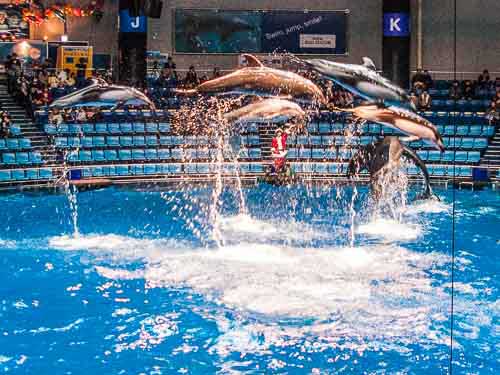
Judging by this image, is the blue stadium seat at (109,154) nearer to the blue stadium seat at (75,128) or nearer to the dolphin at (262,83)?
the blue stadium seat at (75,128)

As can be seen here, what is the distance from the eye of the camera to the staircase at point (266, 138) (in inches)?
816

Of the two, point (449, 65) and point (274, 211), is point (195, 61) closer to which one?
point (449, 65)

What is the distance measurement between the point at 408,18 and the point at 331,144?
6.49 m

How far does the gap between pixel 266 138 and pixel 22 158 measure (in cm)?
709

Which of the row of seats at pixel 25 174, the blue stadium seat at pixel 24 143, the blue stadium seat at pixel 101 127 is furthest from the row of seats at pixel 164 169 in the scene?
the blue stadium seat at pixel 101 127

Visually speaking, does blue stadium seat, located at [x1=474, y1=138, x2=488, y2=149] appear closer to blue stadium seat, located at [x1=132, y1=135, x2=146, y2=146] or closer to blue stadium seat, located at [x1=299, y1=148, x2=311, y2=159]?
blue stadium seat, located at [x1=299, y1=148, x2=311, y2=159]

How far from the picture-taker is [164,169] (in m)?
19.0

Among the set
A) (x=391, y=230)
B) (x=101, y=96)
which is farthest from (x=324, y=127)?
(x=101, y=96)

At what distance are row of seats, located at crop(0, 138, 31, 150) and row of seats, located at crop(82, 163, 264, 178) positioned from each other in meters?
1.84

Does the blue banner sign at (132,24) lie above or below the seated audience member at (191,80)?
above

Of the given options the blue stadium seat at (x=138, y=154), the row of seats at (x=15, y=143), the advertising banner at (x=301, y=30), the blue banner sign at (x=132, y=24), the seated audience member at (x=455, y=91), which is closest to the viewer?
the seated audience member at (x=455, y=91)

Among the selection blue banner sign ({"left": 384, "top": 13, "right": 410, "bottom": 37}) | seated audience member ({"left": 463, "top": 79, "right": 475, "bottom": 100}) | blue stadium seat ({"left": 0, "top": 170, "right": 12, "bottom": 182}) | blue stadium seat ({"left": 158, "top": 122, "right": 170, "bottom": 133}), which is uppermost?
blue banner sign ({"left": 384, "top": 13, "right": 410, "bottom": 37})

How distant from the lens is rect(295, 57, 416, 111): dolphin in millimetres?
7691

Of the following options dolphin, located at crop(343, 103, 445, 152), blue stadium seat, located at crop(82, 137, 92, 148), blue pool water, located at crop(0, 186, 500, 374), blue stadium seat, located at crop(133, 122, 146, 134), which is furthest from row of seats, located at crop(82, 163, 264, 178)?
dolphin, located at crop(343, 103, 445, 152)
